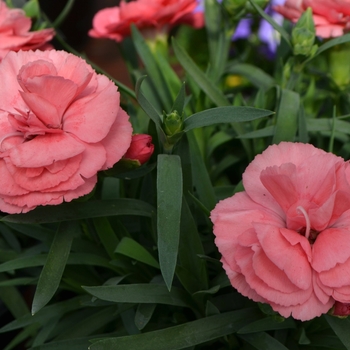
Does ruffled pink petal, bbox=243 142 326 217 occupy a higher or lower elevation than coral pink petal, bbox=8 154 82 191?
lower

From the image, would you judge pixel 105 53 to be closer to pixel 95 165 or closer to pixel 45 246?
pixel 45 246

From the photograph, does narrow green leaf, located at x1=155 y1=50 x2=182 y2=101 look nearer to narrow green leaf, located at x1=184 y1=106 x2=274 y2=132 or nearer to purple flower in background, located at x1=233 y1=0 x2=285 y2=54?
narrow green leaf, located at x1=184 y1=106 x2=274 y2=132

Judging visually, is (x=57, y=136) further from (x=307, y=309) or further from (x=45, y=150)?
(x=307, y=309)

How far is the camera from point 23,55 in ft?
1.39

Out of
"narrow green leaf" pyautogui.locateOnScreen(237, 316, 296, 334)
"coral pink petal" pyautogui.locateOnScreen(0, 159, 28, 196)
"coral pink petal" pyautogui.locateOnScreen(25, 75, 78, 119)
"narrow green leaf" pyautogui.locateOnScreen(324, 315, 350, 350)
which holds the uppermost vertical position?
"coral pink petal" pyautogui.locateOnScreen(25, 75, 78, 119)

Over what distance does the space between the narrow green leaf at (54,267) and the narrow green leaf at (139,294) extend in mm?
33

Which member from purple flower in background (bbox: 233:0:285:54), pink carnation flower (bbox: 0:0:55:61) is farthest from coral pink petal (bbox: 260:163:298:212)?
purple flower in background (bbox: 233:0:285:54)

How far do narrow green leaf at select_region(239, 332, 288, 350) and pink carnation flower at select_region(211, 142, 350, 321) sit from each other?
0.37 ft

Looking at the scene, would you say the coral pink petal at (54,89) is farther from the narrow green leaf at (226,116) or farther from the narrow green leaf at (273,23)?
the narrow green leaf at (273,23)

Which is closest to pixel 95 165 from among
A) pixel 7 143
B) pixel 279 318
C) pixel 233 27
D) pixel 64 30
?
pixel 7 143

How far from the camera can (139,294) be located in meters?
0.45

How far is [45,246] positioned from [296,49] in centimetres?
38

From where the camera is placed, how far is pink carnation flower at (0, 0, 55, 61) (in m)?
0.53

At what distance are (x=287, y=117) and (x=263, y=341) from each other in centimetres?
26
